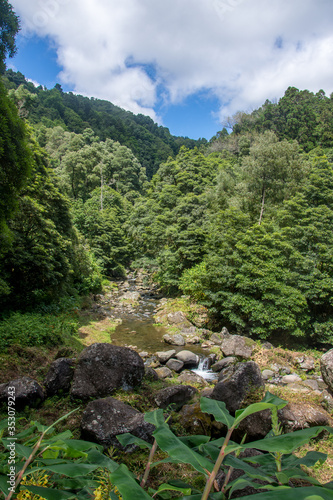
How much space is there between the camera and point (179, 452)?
1.11 m

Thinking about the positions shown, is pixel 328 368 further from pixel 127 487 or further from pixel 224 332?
pixel 127 487

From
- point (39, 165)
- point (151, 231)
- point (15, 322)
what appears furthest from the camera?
point (151, 231)

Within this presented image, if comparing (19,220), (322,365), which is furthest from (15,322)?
(322,365)

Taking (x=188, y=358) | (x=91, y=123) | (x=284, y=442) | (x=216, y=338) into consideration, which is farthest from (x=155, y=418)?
(x=91, y=123)

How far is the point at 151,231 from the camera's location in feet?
80.7

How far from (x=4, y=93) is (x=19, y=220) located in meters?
5.20

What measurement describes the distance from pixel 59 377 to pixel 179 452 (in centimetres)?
636

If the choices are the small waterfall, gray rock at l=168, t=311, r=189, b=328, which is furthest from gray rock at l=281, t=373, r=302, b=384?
gray rock at l=168, t=311, r=189, b=328

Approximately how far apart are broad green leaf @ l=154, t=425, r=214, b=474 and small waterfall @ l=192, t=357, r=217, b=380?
10482mm

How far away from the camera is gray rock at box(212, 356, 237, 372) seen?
1138cm

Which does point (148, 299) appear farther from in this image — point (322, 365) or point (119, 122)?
point (119, 122)

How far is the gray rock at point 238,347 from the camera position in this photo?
12.1m

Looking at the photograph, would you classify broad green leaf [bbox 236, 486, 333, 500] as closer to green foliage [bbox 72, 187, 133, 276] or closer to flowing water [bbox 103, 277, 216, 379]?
flowing water [bbox 103, 277, 216, 379]

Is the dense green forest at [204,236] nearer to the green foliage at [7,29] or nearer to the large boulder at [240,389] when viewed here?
the green foliage at [7,29]
